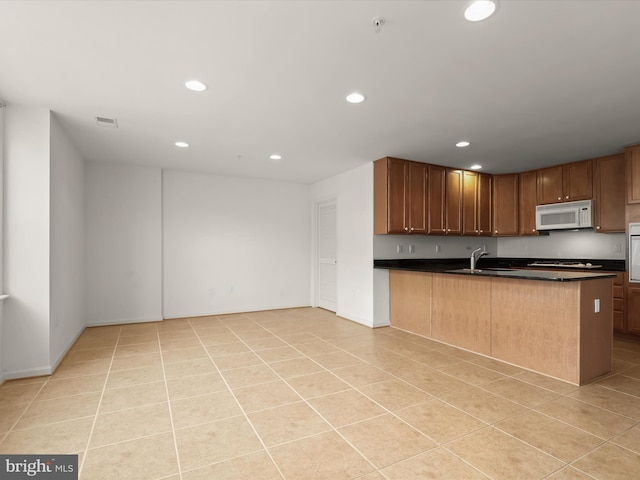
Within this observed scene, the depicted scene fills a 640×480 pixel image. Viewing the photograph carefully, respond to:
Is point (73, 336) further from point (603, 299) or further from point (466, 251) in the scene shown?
point (466, 251)

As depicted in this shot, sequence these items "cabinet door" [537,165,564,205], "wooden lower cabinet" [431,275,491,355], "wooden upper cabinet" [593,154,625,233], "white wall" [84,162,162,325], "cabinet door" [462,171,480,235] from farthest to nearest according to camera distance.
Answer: "cabinet door" [462,171,480,235]
"cabinet door" [537,165,564,205]
"white wall" [84,162,162,325]
"wooden upper cabinet" [593,154,625,233]
"wooden lower cabinet" [431,275,491,355]

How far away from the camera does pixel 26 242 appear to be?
324 centimetres

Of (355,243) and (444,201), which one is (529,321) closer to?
(444,201)

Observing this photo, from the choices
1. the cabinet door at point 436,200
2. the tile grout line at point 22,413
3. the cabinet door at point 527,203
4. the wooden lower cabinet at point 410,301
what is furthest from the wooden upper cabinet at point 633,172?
the tile grout line at point 22,413

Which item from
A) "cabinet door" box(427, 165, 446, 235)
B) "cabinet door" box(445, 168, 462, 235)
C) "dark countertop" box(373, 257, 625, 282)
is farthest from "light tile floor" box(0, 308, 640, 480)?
"cabinet door" box(445, 168, 462, 235)

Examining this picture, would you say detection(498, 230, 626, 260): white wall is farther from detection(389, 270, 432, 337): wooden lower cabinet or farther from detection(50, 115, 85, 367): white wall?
detection(50, 115, 85, 367): white wall

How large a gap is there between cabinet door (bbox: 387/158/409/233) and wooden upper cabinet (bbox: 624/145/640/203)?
9.20 feet

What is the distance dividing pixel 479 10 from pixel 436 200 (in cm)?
381

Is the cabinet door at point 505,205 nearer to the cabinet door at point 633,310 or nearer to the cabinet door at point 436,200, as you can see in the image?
the cabinet door at point 436,200

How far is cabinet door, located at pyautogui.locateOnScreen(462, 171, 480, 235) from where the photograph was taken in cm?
586

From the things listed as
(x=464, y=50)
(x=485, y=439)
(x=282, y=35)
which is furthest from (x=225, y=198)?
(x=485, y=439)

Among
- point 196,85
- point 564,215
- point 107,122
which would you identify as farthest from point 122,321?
point 564,215

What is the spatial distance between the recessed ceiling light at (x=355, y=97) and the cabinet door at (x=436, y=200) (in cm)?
273

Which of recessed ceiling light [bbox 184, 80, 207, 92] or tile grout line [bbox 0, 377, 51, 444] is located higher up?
recessed ceiling light [bbox 184, 80, 207, 92]
